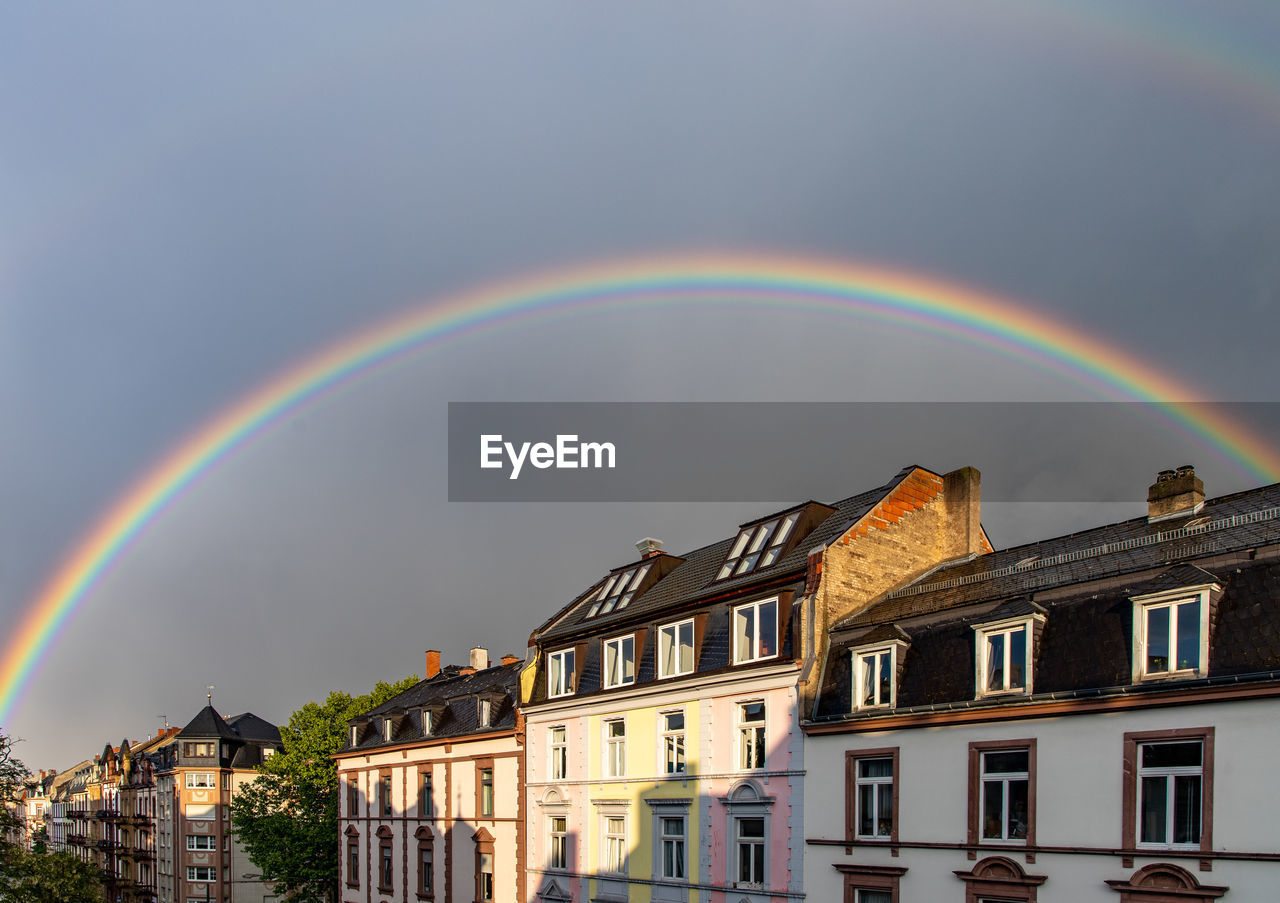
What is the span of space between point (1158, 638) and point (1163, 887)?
4.96 m

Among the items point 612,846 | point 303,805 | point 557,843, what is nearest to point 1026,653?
point 612,846

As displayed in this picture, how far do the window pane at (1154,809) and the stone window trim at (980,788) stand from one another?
97.6 inches

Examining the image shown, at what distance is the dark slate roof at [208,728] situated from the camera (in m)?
91.2

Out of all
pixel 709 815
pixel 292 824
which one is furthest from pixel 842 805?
pixel 292 824

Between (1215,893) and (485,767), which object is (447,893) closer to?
(485,767)

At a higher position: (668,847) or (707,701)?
(707,701)

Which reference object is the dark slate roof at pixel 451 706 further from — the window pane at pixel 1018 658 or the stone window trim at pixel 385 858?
the window pane at pixel 1018 658

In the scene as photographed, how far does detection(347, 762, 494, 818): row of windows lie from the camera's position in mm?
45344

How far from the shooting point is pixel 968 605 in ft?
85.6

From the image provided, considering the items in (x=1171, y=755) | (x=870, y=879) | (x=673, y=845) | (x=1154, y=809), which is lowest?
(x=673, y=845)

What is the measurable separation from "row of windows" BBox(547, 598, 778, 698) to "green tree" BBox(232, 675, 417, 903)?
28.4m

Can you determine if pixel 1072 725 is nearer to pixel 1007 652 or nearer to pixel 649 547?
pixel 1007 652

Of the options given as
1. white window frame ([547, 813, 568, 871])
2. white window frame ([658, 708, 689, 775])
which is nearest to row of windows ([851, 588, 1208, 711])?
white window frame ([658, 708, 689, 775])

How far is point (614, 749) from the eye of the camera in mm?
37188
